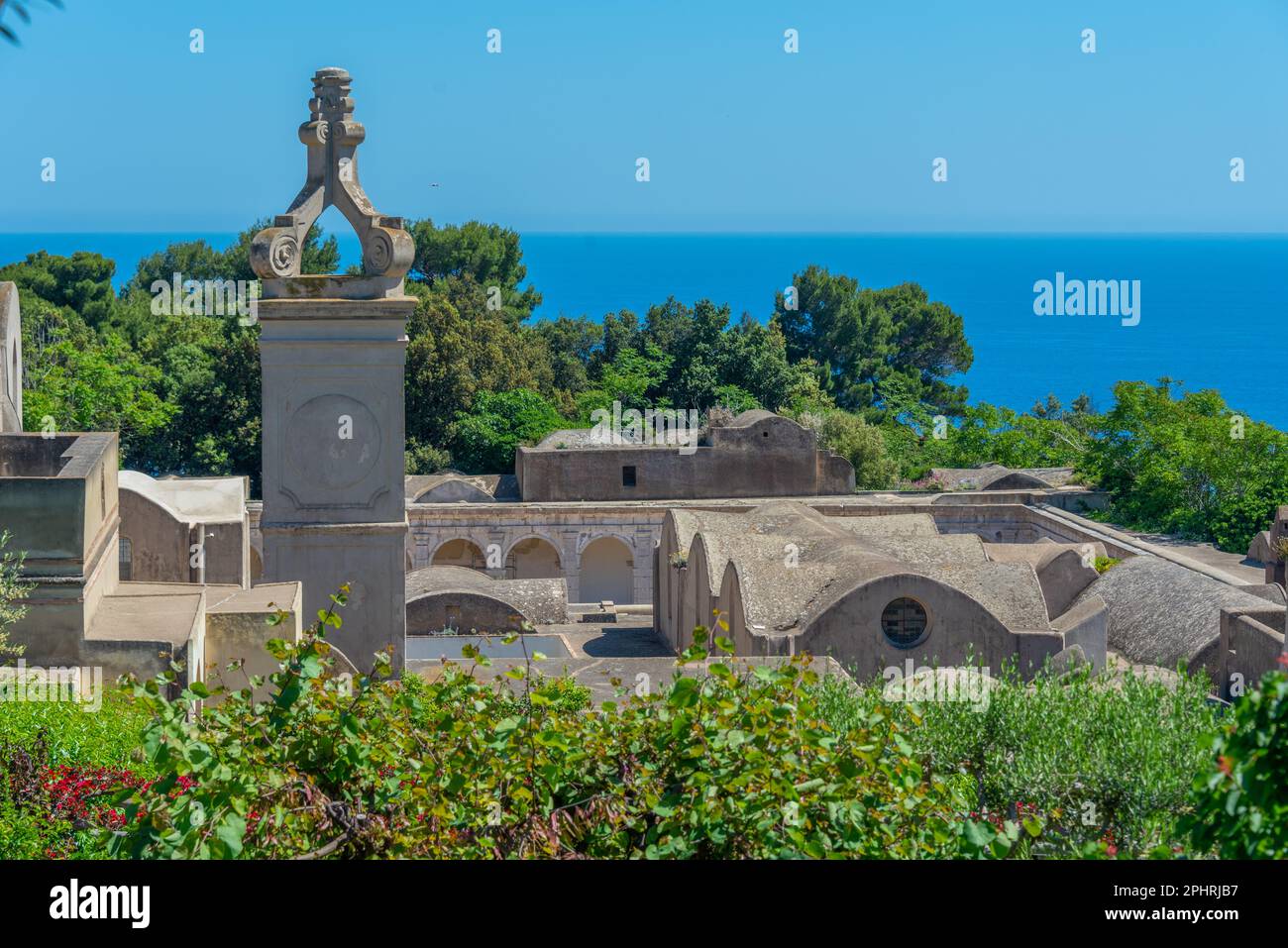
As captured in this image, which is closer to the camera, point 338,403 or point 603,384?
point 338,403

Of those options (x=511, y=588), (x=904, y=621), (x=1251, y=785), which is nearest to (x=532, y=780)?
(x=1251, y=785)

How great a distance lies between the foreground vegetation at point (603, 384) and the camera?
42844 millimetres

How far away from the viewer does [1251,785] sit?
5949mm

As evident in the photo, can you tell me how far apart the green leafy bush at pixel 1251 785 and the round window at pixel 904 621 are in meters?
15.4

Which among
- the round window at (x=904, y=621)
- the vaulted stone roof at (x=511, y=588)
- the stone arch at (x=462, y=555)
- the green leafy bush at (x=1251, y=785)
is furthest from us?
the stone arch at (x=462, y=555)

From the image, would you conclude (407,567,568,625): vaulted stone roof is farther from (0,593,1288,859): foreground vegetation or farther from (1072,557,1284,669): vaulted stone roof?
(0,593,1288,859): foreground vegetation

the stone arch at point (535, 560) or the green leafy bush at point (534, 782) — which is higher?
the green leafy bush at point (534, 782)

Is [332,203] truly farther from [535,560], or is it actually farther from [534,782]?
[535,560]

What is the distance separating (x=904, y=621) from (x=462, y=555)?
22879 mm

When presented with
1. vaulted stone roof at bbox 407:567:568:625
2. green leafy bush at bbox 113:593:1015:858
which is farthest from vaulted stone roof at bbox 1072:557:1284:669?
green leafy bush at bbox 113:593:1015:858

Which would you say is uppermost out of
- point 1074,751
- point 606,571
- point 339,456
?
point 339,456

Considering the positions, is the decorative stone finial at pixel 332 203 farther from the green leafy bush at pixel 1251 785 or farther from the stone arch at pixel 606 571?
the stone arch at pixel 606 571

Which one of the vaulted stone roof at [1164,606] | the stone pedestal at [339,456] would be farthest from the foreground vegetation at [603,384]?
the stone pedestal at [339,456]

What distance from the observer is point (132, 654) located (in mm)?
13875
